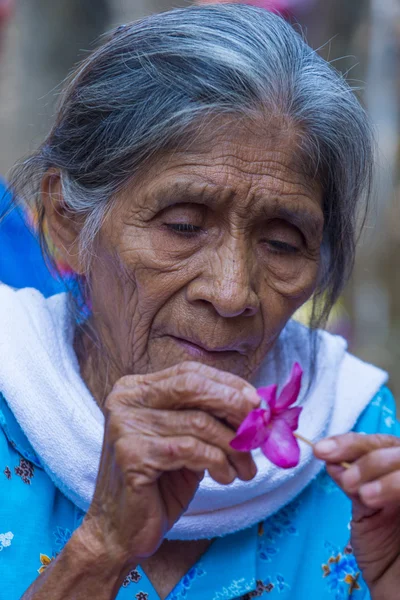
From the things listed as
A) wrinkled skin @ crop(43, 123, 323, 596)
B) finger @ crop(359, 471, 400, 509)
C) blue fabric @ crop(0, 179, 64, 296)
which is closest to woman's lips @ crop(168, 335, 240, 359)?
wrinkled skin @ crop(43, 123, 323, 596)

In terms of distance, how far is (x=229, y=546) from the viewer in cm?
209

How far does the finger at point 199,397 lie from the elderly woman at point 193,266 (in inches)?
14.0

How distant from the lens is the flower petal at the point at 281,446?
1436mm

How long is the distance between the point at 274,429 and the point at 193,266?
0.58 m

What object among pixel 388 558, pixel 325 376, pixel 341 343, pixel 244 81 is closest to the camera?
pixel 388 558

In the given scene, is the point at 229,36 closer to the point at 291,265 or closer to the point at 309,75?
the point at 309,75

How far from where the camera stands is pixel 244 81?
6.28ft

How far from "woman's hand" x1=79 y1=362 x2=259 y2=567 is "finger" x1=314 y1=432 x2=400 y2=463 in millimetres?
132

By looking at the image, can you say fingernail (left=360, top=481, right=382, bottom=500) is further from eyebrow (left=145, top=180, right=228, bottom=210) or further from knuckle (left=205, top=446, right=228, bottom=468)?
eyebrow (left=145, top=180, right=228, bottom=210)

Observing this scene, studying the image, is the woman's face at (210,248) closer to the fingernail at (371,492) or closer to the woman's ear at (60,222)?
the woman's ear at (60,222)

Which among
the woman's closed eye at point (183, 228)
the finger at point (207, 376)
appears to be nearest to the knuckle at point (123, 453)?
the finger at point (207, 376)

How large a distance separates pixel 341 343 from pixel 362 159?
607 millimetres

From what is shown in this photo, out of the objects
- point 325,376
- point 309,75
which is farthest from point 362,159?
point 325,376

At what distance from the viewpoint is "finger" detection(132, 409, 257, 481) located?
57.6 inches
